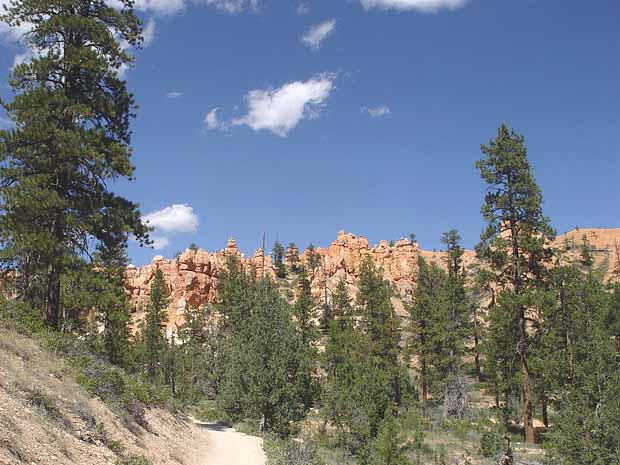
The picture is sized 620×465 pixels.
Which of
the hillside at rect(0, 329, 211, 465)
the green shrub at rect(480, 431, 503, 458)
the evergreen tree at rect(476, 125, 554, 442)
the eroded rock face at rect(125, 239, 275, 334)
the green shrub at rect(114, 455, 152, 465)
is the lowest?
Answer: the green shrub at rect(480, 431, 503, 458)

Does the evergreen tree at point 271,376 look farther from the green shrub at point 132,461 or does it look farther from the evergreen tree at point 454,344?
the evergreen tree at point 454,344

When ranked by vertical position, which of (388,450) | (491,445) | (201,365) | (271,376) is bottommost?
(491,445)

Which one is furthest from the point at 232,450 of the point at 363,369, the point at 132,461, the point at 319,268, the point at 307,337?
the point at 319,268

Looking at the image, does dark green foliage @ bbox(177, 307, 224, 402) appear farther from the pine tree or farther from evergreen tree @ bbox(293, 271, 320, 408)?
the pine tree

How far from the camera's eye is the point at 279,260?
104438mm

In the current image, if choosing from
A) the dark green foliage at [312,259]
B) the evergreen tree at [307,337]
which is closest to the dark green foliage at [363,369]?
the evergreen tree at [307,337]

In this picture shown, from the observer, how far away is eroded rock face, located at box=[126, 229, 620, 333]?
84.8 m

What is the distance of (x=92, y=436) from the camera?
9.62 m

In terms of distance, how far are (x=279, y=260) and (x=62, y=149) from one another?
90.1 metres

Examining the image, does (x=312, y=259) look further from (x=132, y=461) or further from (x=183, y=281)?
(x=132, y=461)

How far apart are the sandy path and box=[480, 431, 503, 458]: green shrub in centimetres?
915

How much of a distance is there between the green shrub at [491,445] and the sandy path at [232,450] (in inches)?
360

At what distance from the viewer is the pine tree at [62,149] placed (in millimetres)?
14531

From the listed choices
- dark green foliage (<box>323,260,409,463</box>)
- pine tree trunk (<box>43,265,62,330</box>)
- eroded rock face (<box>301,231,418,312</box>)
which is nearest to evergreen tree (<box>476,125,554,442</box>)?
dark green foliage (<box>323,260,409,463</box>)
